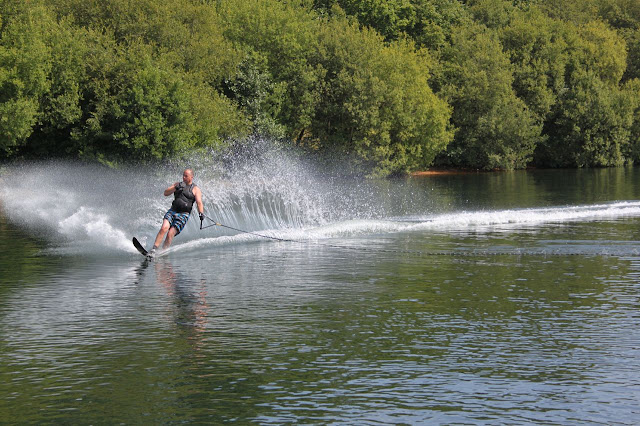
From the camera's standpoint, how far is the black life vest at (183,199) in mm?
20219

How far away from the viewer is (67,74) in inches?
1859

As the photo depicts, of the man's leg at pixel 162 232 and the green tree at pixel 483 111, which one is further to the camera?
the green tree at pixel 483 111

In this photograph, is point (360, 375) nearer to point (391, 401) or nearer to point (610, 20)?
point (391, 401)

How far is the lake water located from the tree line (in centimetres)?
2145

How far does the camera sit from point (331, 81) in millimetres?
62312

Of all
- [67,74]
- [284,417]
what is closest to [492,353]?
[284,417]

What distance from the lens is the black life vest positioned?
66.3 feet

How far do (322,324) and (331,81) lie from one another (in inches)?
2008

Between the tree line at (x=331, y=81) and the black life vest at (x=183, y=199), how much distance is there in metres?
25.6

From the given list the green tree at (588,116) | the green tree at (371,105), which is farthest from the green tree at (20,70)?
the green tree at (588,116)

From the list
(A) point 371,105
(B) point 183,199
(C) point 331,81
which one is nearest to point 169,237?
(B) point 183,199

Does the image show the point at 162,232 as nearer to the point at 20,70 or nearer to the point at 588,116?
the point at 20,70

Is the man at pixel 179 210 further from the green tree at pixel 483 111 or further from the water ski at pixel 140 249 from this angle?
the green tree at pixel 483 111

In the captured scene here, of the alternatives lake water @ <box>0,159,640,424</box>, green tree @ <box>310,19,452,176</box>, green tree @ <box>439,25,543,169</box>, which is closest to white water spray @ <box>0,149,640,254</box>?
lake water @ <box>0,159,640,424</box>
